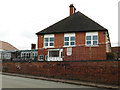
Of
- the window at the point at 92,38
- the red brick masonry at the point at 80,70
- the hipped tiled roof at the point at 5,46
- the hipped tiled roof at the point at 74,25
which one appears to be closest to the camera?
the red brick masonry at the point at 80,70

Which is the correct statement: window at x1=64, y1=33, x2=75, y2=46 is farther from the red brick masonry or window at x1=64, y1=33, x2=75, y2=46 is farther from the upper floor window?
the red brick masonry

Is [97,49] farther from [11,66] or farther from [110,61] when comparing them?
[11,66]

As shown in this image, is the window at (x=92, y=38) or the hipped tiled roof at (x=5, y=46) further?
the hipped tiled roof at (x=5, y=46)

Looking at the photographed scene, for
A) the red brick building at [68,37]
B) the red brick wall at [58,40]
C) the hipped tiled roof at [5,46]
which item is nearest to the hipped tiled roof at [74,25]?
the red brick building at [68,37]

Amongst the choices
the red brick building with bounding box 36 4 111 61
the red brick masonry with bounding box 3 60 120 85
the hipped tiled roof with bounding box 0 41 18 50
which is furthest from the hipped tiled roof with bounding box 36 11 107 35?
the hipped tiled roof with bounding box 0 41 18 50

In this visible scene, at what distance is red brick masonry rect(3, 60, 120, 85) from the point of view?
14828 mm

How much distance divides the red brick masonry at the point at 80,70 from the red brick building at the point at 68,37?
53.1 inches

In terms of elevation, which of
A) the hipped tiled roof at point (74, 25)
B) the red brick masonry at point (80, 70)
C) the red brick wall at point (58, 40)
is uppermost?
the hipped tiled roof at point (74, 25)

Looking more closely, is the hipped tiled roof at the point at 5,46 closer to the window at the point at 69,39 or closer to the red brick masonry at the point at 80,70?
the red brick masonry at the point at 80,70

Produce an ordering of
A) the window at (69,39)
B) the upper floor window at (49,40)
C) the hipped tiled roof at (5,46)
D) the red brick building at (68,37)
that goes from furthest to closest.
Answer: the hipped tiled roof at (5,46), the upper floor window at (49,40), the window at (69,39), the red brick building at (68,37)

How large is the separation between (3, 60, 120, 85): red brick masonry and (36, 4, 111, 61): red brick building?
135 cm

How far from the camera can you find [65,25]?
25.4 m

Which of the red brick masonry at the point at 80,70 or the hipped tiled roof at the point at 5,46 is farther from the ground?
→ the hipped tiled roof at the point at 5,46

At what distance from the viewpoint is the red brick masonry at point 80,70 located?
48.6ft
